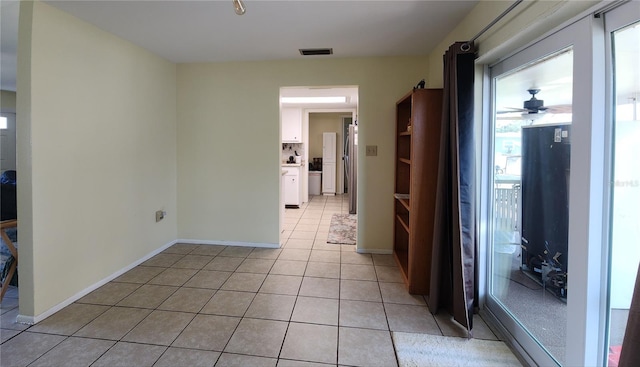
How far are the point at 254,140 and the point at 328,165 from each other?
188 inches

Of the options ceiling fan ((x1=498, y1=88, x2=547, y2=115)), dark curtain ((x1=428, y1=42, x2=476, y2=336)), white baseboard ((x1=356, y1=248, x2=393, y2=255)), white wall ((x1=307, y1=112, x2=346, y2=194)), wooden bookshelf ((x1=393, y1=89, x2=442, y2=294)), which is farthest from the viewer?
white wall ((x1=307, y1=112, x2=346, y2=194))

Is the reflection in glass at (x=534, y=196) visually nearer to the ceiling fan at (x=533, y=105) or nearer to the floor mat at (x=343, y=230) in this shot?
the ceiling fan at (x=533, y=105)

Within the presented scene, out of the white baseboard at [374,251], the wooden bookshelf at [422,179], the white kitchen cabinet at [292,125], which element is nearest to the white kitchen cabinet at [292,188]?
the white kitchen cabinet at [292,125]

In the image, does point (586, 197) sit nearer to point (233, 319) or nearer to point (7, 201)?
point (233, 319)

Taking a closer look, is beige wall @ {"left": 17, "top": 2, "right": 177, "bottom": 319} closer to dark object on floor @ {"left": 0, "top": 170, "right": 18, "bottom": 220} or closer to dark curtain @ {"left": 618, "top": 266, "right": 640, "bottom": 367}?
dark object on floor @ {"left": 0, "top": 170, "right": 18, "bottom": 220}

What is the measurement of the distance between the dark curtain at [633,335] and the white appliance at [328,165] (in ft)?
24.3

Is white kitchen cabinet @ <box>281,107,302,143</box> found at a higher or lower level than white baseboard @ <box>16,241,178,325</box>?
higher

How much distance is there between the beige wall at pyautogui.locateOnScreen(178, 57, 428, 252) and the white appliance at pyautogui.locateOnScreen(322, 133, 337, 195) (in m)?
4.68

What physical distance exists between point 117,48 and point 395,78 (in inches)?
113

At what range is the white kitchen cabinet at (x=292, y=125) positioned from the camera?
255 inches

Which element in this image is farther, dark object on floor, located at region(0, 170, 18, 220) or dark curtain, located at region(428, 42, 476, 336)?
dark object on floor, located at region(0, 170, 18, 220)

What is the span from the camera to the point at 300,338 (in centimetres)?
194

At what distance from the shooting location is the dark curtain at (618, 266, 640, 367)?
3.03 feet

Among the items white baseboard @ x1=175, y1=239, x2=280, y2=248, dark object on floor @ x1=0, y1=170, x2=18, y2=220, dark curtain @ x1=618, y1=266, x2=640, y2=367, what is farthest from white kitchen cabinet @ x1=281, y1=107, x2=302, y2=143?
dark curtain @ x1=618, y1=266, x2=640, y2=367
